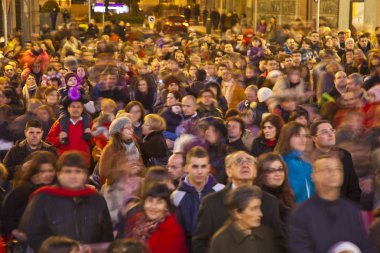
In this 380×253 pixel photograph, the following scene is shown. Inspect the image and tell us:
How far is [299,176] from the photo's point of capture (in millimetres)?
8969

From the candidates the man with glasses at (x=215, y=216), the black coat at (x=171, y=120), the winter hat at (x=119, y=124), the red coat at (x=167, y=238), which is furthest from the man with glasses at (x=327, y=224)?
the black coat at (x=171, y=120)

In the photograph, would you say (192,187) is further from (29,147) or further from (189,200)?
(29,147)

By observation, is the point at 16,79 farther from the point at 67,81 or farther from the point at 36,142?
the point at 36,142

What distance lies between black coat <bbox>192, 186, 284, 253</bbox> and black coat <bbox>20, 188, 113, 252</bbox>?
771 mm

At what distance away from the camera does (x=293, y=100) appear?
13.3 m

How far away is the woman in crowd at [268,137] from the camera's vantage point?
10.6 meters

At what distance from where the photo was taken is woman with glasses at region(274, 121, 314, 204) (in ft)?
29.1

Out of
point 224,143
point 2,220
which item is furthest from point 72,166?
point 224,143

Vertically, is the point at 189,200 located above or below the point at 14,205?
above

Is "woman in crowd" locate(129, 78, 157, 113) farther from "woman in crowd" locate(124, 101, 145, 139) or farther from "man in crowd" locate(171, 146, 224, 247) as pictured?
"man in crowd" locate(171, 146, 224, 247)

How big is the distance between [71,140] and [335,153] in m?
4.32

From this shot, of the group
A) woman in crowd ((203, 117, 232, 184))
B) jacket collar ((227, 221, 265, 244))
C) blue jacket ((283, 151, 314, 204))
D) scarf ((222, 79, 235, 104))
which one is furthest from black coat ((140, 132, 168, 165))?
scarf ((222, 79, 235, 104))

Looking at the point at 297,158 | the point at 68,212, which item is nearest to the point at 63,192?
the point at 68,212

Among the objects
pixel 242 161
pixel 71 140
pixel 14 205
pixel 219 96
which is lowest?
pixel 71 140
